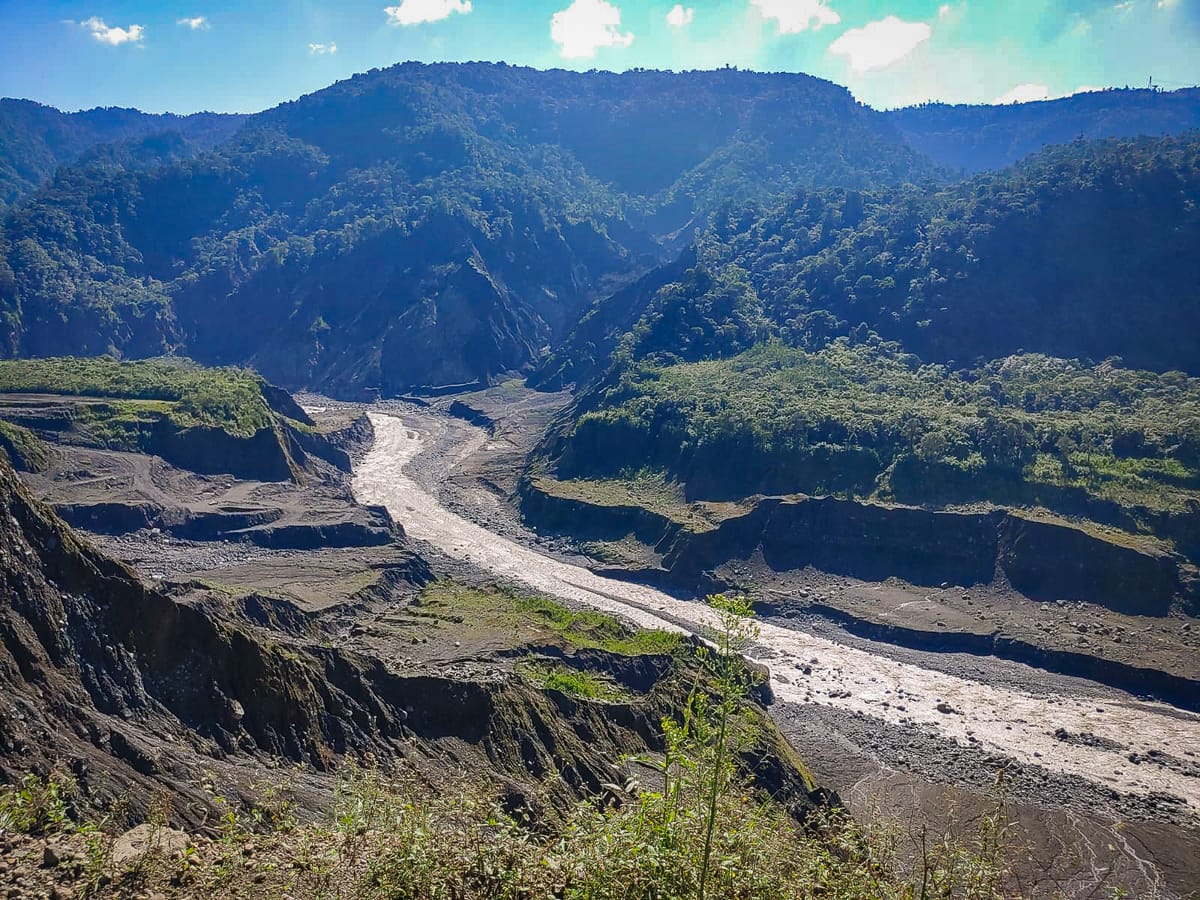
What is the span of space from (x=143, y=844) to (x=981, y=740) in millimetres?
47286

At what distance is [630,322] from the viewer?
529 feet

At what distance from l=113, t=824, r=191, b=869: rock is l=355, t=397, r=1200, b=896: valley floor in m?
24.5

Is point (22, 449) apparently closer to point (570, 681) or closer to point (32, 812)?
point (570, 681)

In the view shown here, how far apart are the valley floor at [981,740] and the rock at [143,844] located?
24.5m

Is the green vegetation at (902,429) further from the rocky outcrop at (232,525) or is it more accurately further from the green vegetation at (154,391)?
the green vegetation at (154,391)

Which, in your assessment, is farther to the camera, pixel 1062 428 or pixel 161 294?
pixel 161 294

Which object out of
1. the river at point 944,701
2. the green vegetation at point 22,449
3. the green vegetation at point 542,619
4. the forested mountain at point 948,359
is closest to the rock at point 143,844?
the river at point 944,701

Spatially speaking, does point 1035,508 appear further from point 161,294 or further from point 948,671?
point 161,294

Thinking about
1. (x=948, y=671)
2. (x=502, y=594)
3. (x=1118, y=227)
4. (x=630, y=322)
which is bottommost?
(x=948, y=671)

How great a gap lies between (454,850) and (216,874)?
14.8ft

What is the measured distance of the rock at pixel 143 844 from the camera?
570 inches

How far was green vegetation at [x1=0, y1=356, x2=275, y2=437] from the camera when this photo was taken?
9600 centimetres

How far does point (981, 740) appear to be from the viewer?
51.2 meters

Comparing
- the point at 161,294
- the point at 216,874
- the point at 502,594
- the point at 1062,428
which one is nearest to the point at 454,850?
Answer: the point at 216,874
